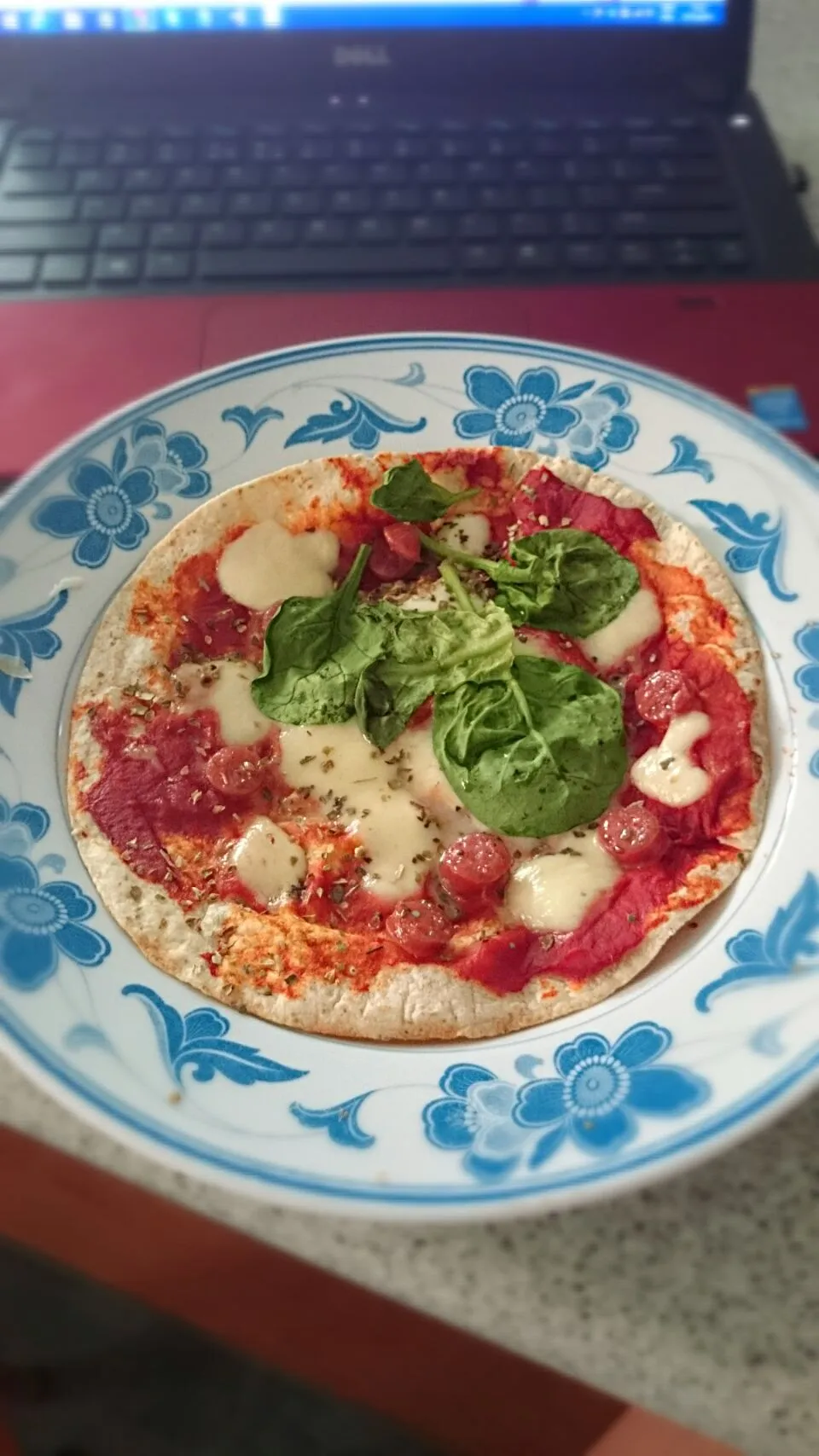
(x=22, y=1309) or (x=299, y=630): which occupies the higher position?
(x=299, y=630)

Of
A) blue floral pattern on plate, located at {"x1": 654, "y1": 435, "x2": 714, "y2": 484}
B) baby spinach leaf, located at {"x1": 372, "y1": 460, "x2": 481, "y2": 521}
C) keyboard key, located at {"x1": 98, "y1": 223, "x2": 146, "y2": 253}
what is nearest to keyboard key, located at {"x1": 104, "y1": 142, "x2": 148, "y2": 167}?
keyboard key, located at {"x1": 98, "y1": 223, "x2": 146, "y2": 253}

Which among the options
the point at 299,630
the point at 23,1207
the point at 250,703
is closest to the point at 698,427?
the point at 299,630

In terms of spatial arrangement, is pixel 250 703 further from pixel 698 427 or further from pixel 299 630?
pixel 698 427

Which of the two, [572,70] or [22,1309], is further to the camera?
[572,70]

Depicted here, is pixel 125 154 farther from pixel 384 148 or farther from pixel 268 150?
pixel 384 148

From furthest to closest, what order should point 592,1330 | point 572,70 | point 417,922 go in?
1. point 572,70
2. point 417,922
3. point 592,1330

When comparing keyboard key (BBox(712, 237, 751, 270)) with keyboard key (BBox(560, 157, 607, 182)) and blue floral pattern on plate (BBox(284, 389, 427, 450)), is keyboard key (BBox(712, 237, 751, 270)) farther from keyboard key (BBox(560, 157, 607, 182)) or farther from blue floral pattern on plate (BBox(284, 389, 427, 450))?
blue floral pattern on plate (BBox(284, 389, 427, 450))
